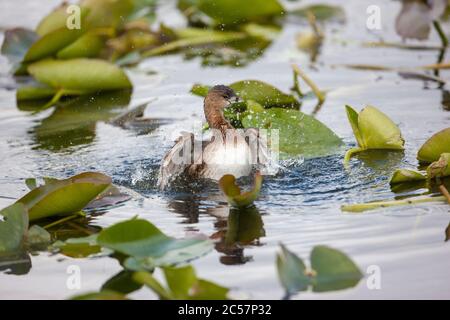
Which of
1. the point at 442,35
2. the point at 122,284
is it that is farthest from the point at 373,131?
the point at 442,35

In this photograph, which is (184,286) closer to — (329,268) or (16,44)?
(329,268)

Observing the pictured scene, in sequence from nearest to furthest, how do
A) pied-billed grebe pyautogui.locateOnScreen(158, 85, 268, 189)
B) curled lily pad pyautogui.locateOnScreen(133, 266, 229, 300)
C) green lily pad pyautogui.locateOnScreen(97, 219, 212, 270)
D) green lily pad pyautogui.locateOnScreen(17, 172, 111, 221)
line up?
curled lily pad pyautogui.locateOnScreen(133, 266, 229, 300) < green lily pad pyautogui.locateOnScreen(97, 219, 212, 270) < green lily pad pyautogui.locateOnScreen(17, 172, 111, 221) < pied-billed grebe pyautogui.locateOnScreen(158, 85, 268, 189)

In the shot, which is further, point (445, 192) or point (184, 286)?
point (445, 192)

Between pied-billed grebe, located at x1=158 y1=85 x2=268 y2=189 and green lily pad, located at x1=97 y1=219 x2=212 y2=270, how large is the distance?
129 cm

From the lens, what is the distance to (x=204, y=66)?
940 centimetres

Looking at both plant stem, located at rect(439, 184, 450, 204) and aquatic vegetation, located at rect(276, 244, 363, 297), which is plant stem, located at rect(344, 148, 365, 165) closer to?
plant stem, located at rect(439, 184, 450, 204)

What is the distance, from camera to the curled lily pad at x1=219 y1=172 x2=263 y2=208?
16.8ft

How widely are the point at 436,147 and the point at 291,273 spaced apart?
2246 millimetres

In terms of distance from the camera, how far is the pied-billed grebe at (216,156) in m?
5.91

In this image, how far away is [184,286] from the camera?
13.5ft

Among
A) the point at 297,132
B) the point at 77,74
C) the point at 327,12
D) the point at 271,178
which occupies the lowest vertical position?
the point at 271,178

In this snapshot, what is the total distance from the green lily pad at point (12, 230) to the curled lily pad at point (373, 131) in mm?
2329

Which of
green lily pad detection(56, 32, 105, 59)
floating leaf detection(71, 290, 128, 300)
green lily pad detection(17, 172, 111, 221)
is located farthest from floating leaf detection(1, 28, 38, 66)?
floating leaf detection(71, 290, 128, 300)
